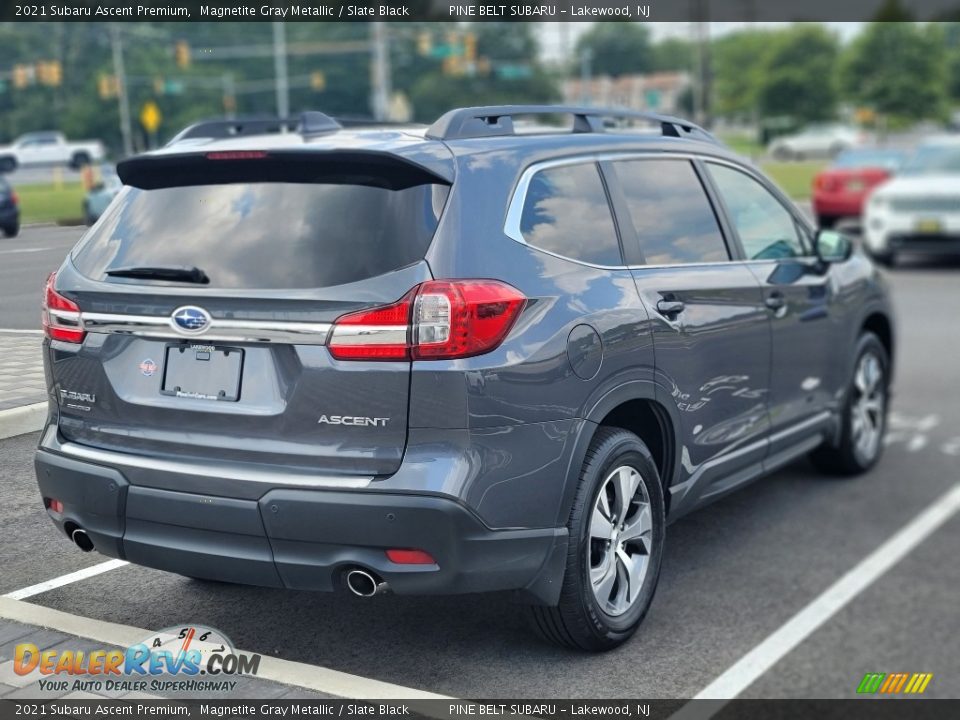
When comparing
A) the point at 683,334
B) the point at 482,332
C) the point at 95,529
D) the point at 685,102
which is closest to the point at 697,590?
the point at 683,334

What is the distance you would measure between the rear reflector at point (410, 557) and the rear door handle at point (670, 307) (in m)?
1.34

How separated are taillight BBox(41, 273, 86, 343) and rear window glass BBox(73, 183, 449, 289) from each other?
0.41ft

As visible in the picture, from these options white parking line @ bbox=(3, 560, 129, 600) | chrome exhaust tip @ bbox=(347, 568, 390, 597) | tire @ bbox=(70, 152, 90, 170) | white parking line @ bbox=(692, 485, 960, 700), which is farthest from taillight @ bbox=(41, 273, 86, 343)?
tire @ bbox=(70, 152, 90, 170)

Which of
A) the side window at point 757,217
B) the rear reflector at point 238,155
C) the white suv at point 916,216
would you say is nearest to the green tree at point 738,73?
the white suv at point 916,216

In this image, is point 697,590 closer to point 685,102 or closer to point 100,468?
point 100,468

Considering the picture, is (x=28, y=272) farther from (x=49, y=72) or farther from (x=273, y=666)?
(x=49, y=72)

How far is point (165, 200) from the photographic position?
393 cm

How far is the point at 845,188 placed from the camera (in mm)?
21891

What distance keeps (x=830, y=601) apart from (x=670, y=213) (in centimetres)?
173

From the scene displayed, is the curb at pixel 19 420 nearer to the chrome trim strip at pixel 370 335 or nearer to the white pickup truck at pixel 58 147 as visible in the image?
the chrome trim strip at pixel 370 335

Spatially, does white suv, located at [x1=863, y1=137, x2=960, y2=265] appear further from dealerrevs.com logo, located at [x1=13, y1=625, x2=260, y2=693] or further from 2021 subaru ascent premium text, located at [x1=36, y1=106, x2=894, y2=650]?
dealerrevs.com logo, located at [x1=13, y1=625, x2=260, y2=693]

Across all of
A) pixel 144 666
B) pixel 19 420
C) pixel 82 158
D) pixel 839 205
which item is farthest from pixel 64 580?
pixel 839 205

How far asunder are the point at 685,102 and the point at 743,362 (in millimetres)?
72102

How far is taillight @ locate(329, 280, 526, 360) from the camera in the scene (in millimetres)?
3436
